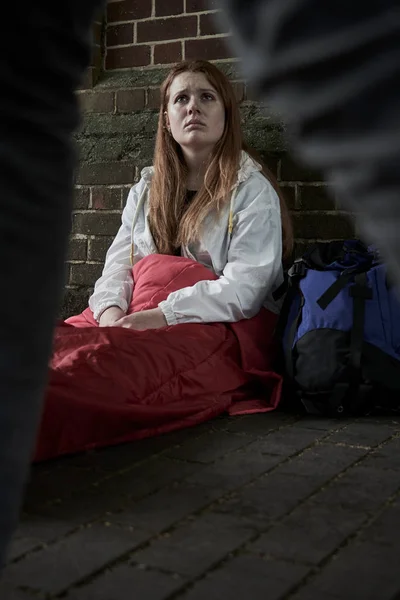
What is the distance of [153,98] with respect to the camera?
10.4 ft

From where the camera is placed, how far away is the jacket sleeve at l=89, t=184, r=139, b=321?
2.61 meters

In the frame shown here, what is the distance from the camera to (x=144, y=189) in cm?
285

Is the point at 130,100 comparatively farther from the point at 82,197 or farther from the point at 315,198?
the point at 315,198

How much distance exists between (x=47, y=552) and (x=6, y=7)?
87cm

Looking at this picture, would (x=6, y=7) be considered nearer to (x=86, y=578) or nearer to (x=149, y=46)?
(x=86, y=578)

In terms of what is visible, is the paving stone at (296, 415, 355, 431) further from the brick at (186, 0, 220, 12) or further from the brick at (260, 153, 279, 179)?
the brick at (186, 0, 220, 12)

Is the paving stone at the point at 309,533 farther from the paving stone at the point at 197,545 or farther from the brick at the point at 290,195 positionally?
the brick at the point at 290,195

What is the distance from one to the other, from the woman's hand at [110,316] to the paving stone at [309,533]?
1203 millimetres

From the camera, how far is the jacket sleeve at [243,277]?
2.39 metres

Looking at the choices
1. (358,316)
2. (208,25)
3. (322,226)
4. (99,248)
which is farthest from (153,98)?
(358,316)

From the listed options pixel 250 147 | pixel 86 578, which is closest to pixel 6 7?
pixel 86 578

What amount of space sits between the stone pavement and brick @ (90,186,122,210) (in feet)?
4.91

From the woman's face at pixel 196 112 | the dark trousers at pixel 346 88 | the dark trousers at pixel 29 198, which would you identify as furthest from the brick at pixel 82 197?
the dark trousers at pixel 346 88

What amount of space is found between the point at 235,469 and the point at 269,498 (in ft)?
0.65
